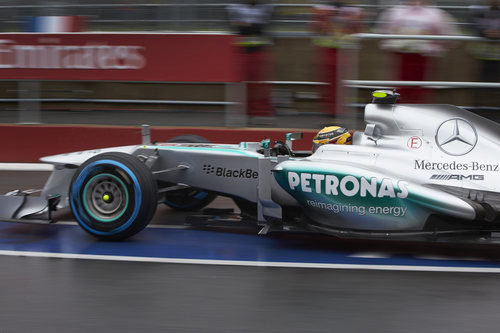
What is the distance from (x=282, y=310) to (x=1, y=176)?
576 centimetres

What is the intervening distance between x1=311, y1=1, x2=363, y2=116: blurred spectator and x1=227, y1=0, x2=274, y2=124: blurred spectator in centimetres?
70

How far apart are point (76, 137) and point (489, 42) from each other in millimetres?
5571

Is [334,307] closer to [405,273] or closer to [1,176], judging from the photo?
[405,273]

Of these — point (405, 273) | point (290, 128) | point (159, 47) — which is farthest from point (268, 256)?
point (159, 47)

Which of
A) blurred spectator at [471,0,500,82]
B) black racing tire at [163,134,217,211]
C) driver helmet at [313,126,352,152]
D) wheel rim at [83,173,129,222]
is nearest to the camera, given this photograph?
wheel rim at [83,173,129,222]

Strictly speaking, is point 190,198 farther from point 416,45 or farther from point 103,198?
point 416,45

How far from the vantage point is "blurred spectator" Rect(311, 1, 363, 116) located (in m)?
9.36

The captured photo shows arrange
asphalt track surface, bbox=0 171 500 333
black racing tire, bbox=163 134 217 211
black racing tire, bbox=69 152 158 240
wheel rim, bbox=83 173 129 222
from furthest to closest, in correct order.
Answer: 1. black racing tire, bbox=163 134 217 211
2. wheel rim, bbox=83 173 129 222
3. black racing tire, bbox=69 152 158 240
4. asphalt track surface, bbox=0 171 500 333

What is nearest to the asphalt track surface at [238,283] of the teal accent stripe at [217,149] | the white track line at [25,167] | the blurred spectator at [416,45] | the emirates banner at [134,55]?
the teal accent stripe at [217,149]

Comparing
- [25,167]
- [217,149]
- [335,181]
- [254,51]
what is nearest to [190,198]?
[217,149]

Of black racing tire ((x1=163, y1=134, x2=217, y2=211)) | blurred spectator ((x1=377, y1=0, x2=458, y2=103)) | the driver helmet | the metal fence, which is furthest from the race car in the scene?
the metal fence

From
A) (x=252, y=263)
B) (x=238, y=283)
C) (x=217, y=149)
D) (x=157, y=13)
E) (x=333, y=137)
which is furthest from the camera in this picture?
(x=157, y=13)

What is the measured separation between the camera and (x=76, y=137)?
9836 mm

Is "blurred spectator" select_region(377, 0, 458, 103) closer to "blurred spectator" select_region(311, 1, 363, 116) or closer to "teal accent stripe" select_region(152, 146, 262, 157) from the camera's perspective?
"blurred spectator" select_region(311, 1, 363, 116)
